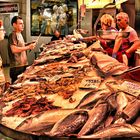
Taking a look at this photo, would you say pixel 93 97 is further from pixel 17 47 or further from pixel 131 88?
pixel 17 47

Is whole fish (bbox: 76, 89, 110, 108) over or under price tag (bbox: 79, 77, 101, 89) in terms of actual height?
under

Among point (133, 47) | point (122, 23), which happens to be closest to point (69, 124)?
point (133, 47)

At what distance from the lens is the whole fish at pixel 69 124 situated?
1.80 metres

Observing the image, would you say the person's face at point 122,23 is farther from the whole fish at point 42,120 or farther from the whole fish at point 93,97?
the whole fish at point 42,120

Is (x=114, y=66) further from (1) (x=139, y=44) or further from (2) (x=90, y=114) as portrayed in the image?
(1) (x=139, y=44)

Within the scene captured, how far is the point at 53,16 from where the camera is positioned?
460 inches

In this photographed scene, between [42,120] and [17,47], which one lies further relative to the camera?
[17,47]

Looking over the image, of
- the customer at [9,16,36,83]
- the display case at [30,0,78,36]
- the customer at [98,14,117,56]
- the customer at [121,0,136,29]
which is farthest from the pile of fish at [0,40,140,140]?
the display case at [30,0,78,36]

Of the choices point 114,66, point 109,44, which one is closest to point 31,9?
point 109,44

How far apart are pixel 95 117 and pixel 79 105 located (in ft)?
1.10

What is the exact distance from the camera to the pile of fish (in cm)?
181

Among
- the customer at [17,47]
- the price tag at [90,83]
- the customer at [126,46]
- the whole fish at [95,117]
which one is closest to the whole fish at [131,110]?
the whole fish at [95,117]

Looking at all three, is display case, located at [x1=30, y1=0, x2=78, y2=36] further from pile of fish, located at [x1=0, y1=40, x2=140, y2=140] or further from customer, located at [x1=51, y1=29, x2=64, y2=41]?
pile of fish, located at [x1=0, y1=40, x2=140, y2=140]

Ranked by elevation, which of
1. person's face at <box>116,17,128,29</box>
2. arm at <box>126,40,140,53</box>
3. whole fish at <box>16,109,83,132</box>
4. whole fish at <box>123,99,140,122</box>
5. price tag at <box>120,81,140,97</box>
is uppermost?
person's face at <box>116,17,128,29</box>
